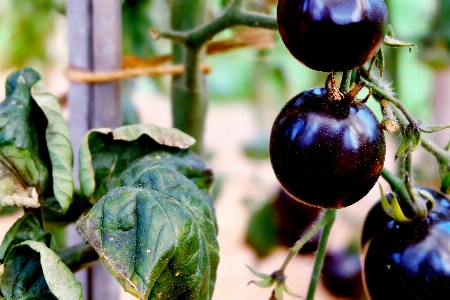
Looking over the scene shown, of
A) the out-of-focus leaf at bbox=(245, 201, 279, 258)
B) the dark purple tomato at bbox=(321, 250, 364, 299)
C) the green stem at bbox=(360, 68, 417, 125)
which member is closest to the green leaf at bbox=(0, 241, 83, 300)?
the green stem at bbox=(360, 68, 417, 125)

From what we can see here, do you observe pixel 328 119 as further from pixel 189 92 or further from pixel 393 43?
pixel 189 92

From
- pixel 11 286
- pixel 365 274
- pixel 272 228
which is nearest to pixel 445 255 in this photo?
pixel 365 274

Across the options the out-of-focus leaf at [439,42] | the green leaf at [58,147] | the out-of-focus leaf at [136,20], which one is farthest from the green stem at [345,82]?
the out-of-focus leaf at [439,42]

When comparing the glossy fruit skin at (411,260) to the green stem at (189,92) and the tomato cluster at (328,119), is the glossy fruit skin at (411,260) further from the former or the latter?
the green stem at (189,92)

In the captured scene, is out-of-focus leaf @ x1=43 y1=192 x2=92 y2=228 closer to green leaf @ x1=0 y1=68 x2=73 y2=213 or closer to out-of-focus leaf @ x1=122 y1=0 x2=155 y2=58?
green leaf @ x1=0 y1=68 x2=73 y2=213

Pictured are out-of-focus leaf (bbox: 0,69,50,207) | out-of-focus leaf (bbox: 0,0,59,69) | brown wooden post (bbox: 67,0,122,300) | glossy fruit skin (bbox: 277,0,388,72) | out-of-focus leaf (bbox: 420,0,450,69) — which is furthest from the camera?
out-of-focus leaf (bbox: 0,0,59,69)

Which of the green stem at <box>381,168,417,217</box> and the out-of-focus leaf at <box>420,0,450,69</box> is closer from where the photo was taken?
the green stem at <box>381,168,417,217</box>
